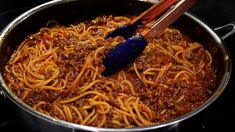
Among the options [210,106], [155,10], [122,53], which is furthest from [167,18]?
[210,106]

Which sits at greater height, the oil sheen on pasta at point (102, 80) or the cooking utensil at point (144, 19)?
the cooking utensil at point (144, 19)

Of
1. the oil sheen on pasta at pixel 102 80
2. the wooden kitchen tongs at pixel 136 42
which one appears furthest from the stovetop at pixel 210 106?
the wooden kitchen tongs at pixel 136 42

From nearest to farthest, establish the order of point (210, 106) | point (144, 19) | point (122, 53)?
1. point (210, 106)
2. point (122, 53)
3. point (144, 19)

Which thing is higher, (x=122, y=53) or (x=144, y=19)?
(x=144, y=19)

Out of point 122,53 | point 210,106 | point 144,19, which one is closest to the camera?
point 210,106

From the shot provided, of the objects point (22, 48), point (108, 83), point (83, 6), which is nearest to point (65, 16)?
point (83, 6)

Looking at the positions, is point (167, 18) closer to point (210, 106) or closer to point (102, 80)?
point (102, 80)

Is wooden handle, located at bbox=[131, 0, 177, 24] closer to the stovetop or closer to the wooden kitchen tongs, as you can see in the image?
the wooden kitchen tongs

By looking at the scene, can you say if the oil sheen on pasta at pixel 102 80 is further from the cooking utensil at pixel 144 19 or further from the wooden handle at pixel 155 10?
the wooden handle at pixel 155 10
